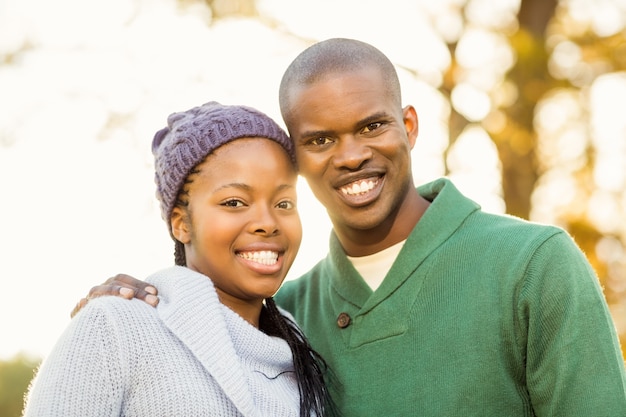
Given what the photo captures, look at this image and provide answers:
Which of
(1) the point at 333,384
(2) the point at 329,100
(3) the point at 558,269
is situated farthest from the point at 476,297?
(2) the point at 329,100

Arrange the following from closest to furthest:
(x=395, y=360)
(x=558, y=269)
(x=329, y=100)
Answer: (x=558, y=269)
(x=395, y=360)
(x=329, y=100)

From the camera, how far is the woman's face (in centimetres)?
303

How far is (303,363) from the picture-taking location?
10.7 feet

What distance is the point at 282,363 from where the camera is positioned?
3137mm

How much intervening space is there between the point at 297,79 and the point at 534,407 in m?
1.61

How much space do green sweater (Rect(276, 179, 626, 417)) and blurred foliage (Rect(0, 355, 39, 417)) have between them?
21.0 feet

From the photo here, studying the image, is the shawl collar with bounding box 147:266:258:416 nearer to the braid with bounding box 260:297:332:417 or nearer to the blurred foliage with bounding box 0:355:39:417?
the braid with bounding box 260:297:332:417

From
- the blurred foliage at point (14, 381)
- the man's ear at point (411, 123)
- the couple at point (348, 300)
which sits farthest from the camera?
the blurred foliage at point (14, 381)

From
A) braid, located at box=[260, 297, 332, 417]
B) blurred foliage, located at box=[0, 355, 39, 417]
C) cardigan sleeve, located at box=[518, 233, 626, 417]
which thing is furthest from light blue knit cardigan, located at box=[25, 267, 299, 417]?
blurred foliage, located at box=[0, 355, 39, 417]

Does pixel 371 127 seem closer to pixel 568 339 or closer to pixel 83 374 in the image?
pixel 568 339

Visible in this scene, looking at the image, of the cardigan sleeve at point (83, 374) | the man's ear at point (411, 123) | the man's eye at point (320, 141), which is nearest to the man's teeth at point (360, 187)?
the man's eye at point (320, 141)

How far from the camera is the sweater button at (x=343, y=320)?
11.4ft

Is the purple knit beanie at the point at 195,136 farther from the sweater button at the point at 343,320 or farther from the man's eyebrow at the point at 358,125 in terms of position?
the sweater button at the point at 343,320

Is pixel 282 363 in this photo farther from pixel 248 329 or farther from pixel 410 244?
pixel 410 244
